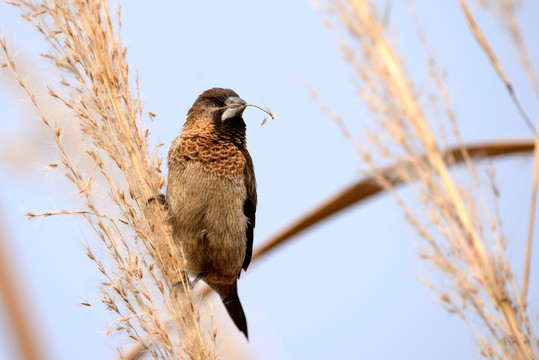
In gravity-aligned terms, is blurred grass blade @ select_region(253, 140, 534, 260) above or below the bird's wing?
above

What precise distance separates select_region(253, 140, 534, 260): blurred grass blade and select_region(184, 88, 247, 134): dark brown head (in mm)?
1477

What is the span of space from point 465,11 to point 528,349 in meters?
0.75

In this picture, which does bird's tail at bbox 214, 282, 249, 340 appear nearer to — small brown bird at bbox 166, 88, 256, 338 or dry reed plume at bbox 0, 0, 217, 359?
small brown bird at bbox 166, 88, 256, 338

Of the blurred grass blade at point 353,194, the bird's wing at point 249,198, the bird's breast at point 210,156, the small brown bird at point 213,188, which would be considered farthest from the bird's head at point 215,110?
the blurred grass blade at point 353,194

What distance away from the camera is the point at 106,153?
1752mm

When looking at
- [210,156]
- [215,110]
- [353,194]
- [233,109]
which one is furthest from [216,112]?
[353,194]

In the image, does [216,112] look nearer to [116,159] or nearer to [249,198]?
[249,198]

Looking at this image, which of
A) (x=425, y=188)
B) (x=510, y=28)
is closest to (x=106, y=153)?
(x=425, y=188)

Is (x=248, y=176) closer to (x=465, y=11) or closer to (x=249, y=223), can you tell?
(x=249, y=223)

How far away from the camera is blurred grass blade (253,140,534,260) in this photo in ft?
5.04

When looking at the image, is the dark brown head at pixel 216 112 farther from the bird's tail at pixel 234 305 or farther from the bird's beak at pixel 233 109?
the bird's tail at pixel 234 305

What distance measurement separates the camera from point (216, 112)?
3.38 metres

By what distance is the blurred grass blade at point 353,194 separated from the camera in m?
1.54

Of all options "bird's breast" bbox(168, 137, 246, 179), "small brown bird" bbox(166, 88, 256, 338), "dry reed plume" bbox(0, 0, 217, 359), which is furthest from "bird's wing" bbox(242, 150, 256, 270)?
"dry reed plume" bbox(0, 0, 217, 359)
